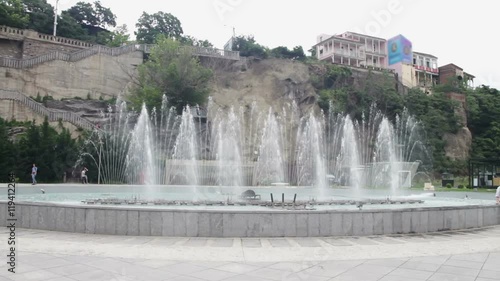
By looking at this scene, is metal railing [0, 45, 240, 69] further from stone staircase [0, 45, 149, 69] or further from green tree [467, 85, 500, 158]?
green tree [467, 85, 500, 158]

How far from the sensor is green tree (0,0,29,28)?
4122 cm

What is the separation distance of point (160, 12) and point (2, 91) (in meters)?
31.8

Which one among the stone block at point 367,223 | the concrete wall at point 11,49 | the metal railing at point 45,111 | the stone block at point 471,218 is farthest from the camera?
the concrete wall at point 11,49

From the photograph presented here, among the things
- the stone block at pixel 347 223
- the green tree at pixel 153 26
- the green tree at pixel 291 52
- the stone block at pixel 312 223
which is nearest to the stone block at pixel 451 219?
the stone block at pixel 347 223

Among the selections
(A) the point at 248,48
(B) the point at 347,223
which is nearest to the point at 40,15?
(A) the point at 248,48

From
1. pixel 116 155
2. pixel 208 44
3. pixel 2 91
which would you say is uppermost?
pixel 208 44

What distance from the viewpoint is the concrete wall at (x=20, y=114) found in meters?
30.9

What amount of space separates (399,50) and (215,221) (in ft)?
225

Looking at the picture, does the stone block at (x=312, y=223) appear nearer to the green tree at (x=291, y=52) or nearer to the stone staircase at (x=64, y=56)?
the stone staircase at (x=64, y=56)

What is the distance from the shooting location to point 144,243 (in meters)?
7.51

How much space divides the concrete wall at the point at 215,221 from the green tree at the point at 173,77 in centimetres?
3019

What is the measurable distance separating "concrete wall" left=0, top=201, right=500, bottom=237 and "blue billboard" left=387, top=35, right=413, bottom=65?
65232 millimetres

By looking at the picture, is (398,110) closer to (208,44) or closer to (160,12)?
(208,44)

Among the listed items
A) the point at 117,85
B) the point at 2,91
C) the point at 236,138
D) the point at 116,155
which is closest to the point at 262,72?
the point at 236,138
